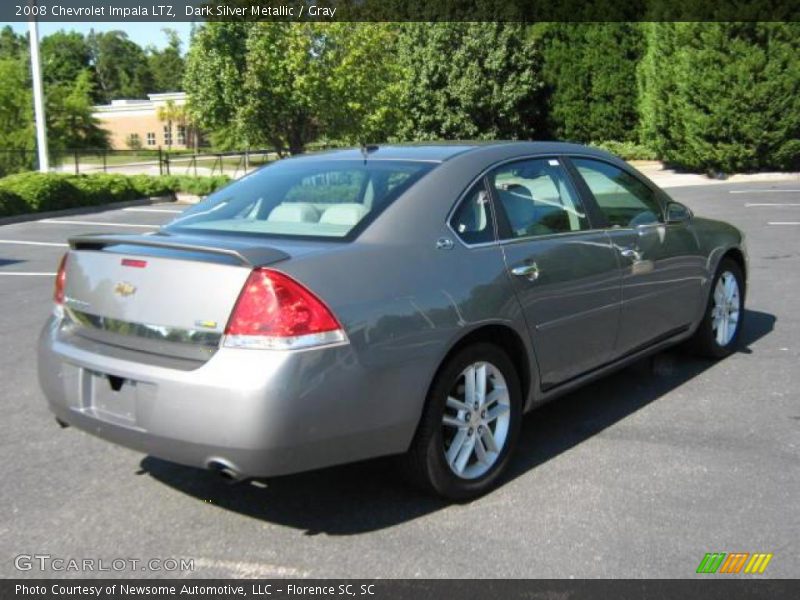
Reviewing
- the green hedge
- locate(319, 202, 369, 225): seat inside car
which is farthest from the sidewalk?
locate(319, 202, 369, 225): seat inside car

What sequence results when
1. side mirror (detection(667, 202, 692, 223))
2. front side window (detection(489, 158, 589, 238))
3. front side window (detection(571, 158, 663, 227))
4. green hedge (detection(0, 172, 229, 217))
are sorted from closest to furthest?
1. front side window (detection(489, 158, 589, 238))
2. front side window (detection(571, 158, 663, 227))
3. side mirror (detection(667, 202, 692, 223))
4. green hedge (detection(0, 172, 229, 217))

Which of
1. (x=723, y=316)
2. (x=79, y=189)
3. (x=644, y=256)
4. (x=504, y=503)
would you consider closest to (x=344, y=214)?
(x=504, y=503)

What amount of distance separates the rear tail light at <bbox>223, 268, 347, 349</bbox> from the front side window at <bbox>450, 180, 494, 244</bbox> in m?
0.96

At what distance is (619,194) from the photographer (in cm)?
522

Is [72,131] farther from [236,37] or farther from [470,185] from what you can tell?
[470,185]

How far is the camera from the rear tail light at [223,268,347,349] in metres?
3.15

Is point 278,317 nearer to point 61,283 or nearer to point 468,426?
point 468,426

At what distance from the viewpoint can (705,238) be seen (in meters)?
5.70

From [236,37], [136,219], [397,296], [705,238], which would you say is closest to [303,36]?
[236,37]

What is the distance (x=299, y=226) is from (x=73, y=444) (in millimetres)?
1922

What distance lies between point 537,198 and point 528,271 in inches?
22.8

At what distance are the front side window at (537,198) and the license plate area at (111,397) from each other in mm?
1952

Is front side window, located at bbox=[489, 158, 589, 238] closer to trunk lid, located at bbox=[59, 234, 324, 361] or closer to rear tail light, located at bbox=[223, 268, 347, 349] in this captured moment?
trunk lid, located at bbox=[59, 234, 324, 361]

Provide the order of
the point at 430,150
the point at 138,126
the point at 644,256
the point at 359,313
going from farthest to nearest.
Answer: the point at 138,126
the point at 644,256
the point at 430,150
the point at 359,313
